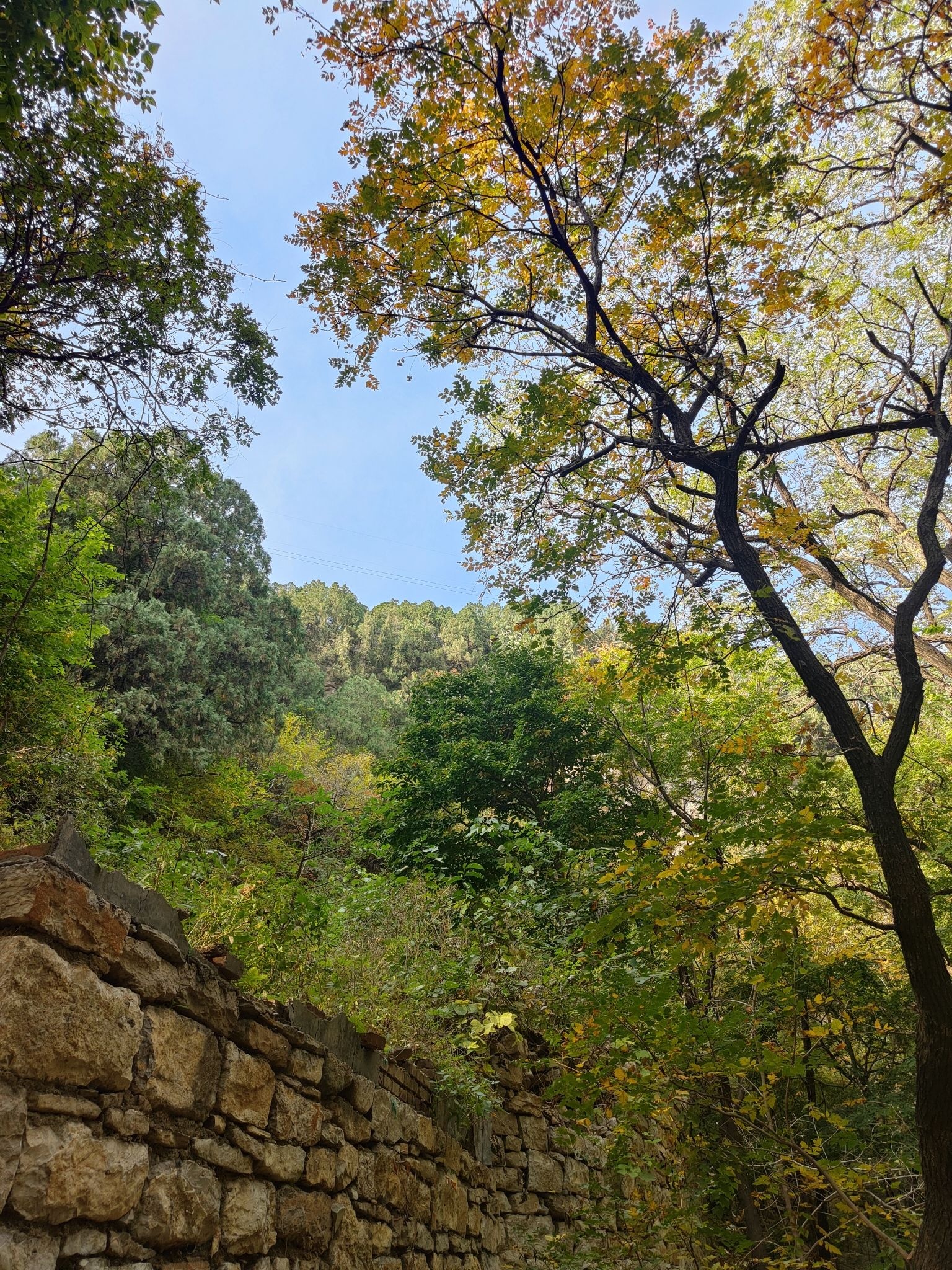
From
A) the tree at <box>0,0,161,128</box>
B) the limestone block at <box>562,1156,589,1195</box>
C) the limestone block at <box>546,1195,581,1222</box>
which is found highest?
the tree at <box>0,0,161,128</box>

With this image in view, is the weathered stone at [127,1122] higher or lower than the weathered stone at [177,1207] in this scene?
higher

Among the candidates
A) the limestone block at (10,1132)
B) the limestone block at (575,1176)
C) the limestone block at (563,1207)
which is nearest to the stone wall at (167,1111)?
the limestone block at (10,1132)

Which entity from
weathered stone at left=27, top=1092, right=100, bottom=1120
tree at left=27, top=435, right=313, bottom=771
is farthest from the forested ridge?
tree at left=27, top=435, right=313, bottom=771

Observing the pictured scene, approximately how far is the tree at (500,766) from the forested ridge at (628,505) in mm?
456

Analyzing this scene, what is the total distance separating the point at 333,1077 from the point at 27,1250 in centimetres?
143

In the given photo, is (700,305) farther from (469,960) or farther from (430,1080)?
(430,1080)

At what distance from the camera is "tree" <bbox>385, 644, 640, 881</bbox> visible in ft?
28.4

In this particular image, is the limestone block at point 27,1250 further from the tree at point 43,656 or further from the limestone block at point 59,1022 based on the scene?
the tree at point 43,656

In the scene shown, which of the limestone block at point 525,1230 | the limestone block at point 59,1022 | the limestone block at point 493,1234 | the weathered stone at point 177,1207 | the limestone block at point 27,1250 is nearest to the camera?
the limestone block at point 27,1250

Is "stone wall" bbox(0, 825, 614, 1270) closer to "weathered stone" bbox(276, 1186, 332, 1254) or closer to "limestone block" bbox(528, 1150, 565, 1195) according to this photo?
"weathered stone" bbox(276, 1186, 332, 1254)

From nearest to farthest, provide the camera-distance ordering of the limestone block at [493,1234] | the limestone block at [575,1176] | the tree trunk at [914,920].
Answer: the tree trunk at [914,920], the limestone block at [493,1234], the limestone block at [575,1176]

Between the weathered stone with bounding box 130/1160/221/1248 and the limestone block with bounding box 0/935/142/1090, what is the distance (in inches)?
10.7

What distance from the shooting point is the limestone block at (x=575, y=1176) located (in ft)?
15.9

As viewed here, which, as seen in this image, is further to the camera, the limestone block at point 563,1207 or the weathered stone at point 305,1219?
the limestone block at point 563,1207
